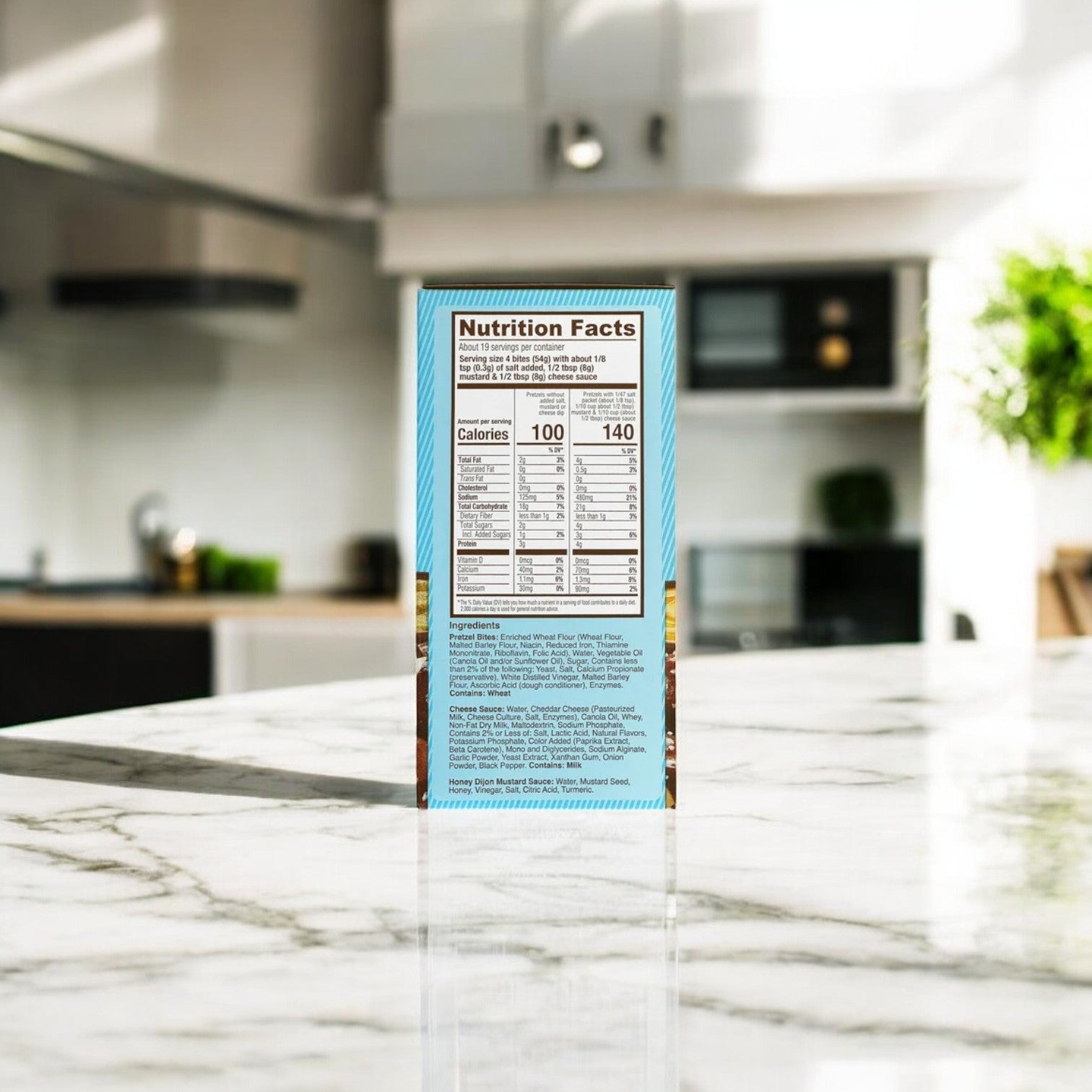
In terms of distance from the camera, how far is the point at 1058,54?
2.99 m

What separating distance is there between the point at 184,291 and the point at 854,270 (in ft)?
5.12

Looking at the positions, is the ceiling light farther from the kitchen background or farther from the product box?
the product box

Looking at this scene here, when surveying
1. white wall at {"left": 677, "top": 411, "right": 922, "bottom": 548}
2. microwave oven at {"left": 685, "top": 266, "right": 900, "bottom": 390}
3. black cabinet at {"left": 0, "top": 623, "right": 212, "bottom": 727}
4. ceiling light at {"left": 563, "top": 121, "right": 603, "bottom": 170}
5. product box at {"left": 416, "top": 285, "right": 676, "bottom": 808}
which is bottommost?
black cabinet at {"left": 0, "top": 623, "right": 212, "bottom": 727}

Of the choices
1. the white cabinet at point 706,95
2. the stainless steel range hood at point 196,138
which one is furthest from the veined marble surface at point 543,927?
the stainless steel range hood at point 196,138

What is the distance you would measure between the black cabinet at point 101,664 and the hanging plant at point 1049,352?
6.53ft

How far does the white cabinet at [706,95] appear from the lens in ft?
9.57

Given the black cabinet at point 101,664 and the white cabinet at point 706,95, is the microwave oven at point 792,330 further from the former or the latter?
the black cabinet at point 101,664

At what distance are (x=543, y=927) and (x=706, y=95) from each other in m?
2.78

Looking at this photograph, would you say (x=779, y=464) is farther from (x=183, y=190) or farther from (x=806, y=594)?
(x=183, y=190)

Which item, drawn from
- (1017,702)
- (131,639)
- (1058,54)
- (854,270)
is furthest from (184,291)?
(1017,702)

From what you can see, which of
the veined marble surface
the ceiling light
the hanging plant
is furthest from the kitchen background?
the veined marble surface

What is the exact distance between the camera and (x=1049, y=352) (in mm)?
1676

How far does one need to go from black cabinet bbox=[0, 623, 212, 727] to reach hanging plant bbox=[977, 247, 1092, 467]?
6.53ft

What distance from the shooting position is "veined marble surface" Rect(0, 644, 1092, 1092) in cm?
35
